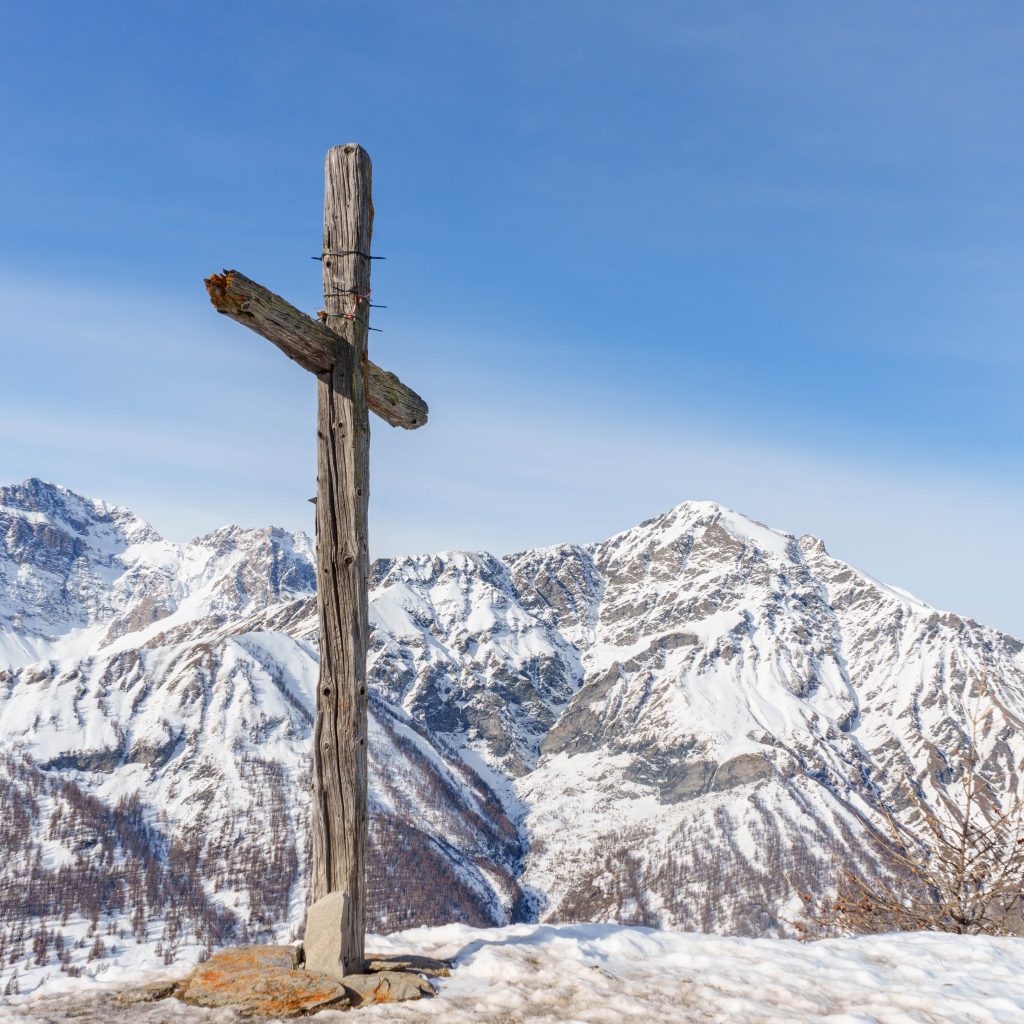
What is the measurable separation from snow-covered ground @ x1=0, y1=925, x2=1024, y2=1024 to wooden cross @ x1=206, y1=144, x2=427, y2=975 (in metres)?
1.75

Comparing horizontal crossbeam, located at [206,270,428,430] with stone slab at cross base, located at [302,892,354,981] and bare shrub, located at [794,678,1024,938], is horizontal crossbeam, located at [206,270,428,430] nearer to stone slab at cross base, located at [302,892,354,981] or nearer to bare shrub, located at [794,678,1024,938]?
stone slab at cross base, located at [302,892,354,981]

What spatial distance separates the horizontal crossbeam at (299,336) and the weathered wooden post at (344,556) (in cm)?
33

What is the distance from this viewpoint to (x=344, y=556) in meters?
11.8

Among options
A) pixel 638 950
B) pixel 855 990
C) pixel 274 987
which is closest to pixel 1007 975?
pixel 855 990

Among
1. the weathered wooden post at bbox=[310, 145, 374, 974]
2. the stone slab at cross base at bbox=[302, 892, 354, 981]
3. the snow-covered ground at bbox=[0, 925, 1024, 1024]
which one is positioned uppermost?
the weathered wooden post at bbox=[310, 145, 374, 974]

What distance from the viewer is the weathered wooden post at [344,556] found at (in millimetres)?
11297

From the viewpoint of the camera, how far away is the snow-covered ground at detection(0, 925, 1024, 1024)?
9.06 metres

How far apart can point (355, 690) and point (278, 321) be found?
494cm

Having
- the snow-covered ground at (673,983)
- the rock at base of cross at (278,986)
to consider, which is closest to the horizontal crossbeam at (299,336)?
the rock at base of cross at (278,986)

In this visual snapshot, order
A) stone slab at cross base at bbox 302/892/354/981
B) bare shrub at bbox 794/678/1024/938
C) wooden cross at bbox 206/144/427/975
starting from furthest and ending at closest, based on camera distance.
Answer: bare shrub at bbox 794/678/1024/938
wooden cross at bbox 206/144/427/975
stone slab at cross base at bbox 302/892/354/981

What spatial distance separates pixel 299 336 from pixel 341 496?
7.27 ft

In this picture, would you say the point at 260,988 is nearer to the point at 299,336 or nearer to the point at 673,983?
the point at 673,983

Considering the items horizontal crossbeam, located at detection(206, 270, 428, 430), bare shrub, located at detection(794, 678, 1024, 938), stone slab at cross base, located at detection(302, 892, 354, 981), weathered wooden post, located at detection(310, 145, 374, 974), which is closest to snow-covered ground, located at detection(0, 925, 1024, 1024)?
stone slab at cross base, located at detection(302, 892, 354, 981)

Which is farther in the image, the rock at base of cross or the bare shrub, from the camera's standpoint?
the bare shrub
